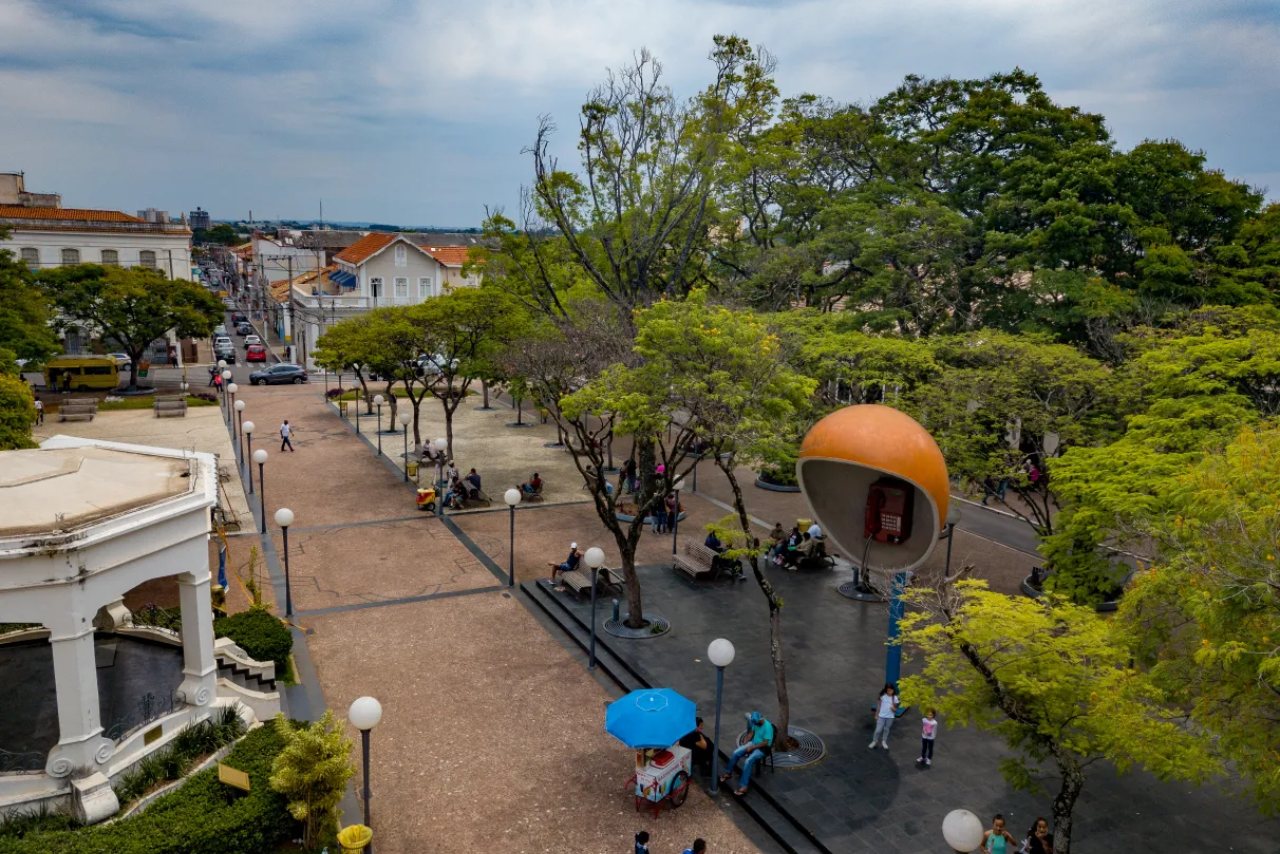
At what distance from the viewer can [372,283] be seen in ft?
209

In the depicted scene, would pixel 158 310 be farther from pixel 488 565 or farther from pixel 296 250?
pixel 296 250

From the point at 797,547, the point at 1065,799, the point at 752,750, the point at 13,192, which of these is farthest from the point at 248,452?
the point at 13,192

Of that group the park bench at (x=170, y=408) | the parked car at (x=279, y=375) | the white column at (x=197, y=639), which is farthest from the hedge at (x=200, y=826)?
the parked car at (x=279, y=375)

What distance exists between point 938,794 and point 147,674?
13153 millimetres

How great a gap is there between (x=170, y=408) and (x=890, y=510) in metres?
38.7

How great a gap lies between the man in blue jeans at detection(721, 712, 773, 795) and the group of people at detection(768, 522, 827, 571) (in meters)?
9.36

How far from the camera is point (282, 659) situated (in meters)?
16.0

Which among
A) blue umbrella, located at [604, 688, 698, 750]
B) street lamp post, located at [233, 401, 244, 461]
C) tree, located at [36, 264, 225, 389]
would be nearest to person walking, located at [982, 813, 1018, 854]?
blue umbrella, located at [604, 688, 698, 750]

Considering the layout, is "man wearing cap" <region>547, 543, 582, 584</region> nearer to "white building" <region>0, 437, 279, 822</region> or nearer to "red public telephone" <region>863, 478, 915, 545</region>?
"white building" <region>0, 437, 279, 822</region>

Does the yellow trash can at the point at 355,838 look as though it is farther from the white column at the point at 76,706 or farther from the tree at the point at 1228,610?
the tree at the point at 1228,610

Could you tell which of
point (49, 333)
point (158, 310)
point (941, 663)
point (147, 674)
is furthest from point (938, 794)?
point (158, 310)

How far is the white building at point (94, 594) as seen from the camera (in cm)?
1058

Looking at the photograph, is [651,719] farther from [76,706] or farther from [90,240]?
[90,240]

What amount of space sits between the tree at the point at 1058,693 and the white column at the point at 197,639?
10239 mm
